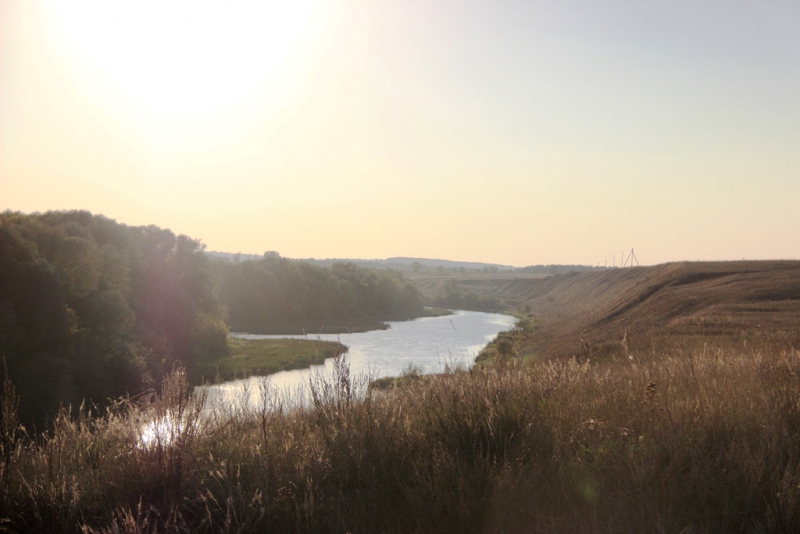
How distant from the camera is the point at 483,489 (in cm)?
403

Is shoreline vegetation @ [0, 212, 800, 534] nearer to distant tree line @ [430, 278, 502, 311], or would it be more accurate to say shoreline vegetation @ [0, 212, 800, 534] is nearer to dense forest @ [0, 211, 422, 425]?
dense forest @ [0, 211, 422, 425]

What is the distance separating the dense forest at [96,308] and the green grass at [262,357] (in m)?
1.96

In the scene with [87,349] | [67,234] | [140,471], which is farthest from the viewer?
[67,234]

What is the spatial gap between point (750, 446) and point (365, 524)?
3009mm

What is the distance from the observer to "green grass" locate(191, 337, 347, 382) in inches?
1438

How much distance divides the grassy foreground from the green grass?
27399mm

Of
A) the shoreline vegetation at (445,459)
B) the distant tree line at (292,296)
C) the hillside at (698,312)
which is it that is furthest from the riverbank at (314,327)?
the shoreline vegetation at (445,459)

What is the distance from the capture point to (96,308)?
29453mm

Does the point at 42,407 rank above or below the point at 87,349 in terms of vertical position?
below

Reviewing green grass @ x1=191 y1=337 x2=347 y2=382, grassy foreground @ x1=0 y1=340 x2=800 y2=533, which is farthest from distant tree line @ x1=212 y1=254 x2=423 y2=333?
grassy foreground @ x1=0 y1=340 x2=800 y2=533

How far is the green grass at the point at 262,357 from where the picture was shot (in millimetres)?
36531

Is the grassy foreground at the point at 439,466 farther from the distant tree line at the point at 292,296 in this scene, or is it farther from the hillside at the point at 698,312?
the distant tree line at the point at 292,296

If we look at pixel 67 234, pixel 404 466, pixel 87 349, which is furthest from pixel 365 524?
pixel 67 234

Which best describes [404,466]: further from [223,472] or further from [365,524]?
[223,472]
